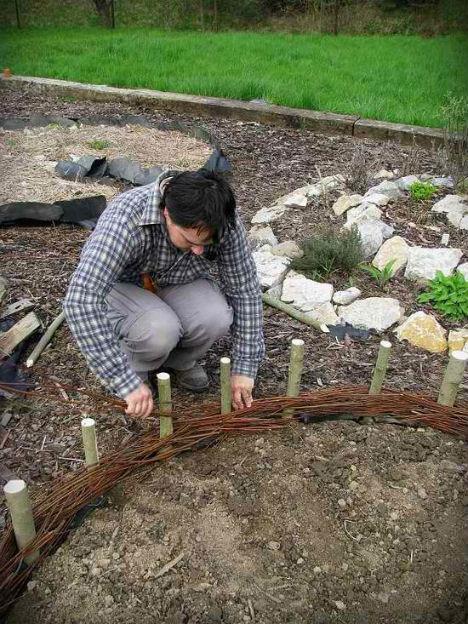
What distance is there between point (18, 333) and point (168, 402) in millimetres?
1073

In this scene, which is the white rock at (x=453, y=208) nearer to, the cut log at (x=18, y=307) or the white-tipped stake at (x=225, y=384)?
the white-tipped stake at (x=225, y=384)

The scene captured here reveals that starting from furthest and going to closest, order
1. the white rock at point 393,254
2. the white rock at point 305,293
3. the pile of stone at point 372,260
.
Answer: the white rock at point 393,254
the white rock at point 305,293
the pile of stone at point 372,260

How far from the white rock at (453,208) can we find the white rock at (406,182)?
300 millimetres

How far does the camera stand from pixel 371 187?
14.2 feet

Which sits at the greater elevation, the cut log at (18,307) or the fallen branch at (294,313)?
the cut log at (18,307)

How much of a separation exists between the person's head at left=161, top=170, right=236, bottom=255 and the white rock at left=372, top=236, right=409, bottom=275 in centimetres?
170

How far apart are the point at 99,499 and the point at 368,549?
36.1 inches

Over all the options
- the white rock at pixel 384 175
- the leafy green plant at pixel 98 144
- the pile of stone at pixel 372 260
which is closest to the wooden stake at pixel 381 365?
the pile of stone at pixel 372 260

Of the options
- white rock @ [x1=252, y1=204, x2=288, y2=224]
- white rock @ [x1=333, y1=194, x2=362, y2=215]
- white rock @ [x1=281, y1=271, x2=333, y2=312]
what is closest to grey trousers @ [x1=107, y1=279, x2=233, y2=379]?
white rock @ [x1=281, y1=271, x2=333, y2=312]

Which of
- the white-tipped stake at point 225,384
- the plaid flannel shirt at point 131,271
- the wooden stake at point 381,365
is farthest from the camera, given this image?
the wooden stake at point 381,365

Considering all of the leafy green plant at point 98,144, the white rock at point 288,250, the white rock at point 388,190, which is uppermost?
the white rock at point 388,190

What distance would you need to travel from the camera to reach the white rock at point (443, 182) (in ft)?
13.8

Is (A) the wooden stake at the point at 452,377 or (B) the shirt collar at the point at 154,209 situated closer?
(B) the shirt collar at the point at 154,209

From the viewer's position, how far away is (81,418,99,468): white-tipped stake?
5.83 feet
